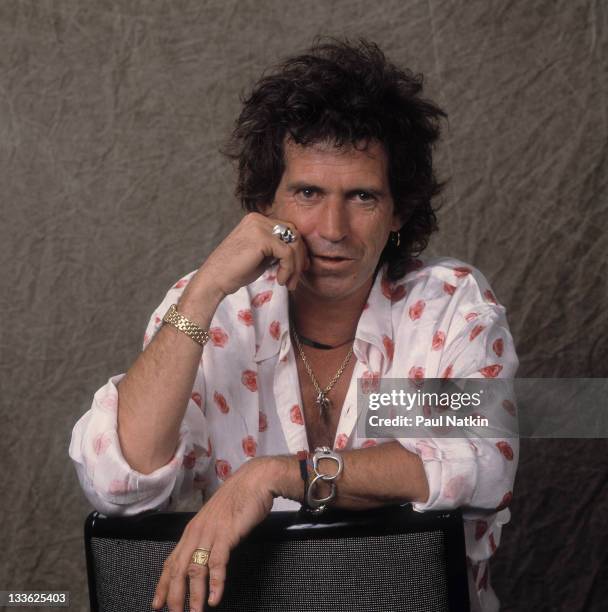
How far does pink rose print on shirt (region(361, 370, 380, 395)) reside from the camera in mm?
1646

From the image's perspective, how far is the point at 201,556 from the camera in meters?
1.16

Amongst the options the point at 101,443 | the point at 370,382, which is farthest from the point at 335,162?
the point at 101,443

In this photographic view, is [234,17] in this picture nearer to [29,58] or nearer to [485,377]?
[29,58]

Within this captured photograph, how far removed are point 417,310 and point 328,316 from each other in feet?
0.57

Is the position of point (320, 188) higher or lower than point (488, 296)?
higher

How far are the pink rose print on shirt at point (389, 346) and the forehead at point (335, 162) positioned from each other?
269 millimetres

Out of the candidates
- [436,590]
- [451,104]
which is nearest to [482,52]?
[451,104]

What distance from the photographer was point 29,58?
2.18 metres

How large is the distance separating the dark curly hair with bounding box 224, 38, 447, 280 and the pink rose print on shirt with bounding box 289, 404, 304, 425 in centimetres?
29

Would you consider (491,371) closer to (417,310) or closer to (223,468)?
(417,310)

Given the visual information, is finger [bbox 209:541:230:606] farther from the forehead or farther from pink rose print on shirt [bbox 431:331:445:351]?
the forehead

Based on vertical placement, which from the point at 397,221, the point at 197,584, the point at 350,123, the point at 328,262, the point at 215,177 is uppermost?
the point at 215,177

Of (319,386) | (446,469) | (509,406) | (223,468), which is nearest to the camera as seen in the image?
(446,469)

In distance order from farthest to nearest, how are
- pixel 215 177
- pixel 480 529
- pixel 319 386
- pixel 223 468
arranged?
1. pixel 215 177
2. pixel 319 386
3. pixel 223 468
4. pixel 480 529
